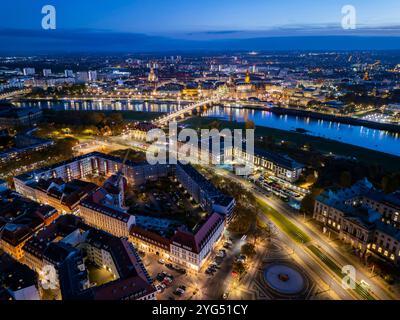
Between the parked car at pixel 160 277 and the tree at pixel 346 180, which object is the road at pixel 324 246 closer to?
the tree at pixel 346 180

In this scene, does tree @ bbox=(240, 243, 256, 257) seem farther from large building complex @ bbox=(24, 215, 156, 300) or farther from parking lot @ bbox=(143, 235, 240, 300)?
large building complex @ bbox=(24, 215, 156, 300)

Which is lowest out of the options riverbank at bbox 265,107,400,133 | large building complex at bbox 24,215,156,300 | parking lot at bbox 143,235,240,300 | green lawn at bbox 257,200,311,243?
parking lot at bbox 143,235,240,300

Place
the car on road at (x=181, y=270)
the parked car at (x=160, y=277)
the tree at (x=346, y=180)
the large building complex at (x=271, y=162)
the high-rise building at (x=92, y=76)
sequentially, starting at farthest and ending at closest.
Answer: the high-rise building at (x=92, y=76) < the large building complex at (x=271, y=162) < the tree at (x=346, y=180) < the car on road at (x=181, y=270) < the parked car at (x=160, y=277)

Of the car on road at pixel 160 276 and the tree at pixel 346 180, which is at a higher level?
the tree at pixel 346 180

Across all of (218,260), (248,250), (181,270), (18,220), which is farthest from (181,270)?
(18,220)

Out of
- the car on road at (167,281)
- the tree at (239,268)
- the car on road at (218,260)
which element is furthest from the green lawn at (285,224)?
the car on road at (167,281)

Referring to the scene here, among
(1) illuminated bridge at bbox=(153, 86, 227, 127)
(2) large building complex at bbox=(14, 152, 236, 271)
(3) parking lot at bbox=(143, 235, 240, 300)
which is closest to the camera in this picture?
(3) parking lot at bbox=(143, 235, 240, 300)

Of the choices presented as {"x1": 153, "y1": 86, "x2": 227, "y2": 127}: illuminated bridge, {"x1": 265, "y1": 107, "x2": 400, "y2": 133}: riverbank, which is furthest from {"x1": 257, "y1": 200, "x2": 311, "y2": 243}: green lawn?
{"x1": 265, "y1": 107, "x2": 400, "y2": 133}: riverbank
